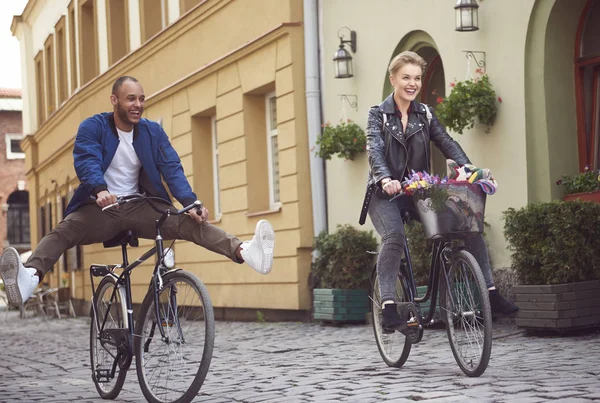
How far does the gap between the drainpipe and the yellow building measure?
0.13m

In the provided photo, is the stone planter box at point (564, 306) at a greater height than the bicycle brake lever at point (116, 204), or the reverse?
the bicycle brake lever at point (116, 204)

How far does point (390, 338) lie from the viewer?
7637mm

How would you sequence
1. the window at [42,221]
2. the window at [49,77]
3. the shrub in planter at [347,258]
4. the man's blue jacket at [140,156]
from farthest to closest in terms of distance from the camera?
1. the window at [42,221]
2. the window at [49,77]
3. the shrub in planter at [347,258]
4. the man's blue jacket at [140,156]

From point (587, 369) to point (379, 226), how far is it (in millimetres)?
1512

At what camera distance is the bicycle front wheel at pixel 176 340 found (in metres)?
5.77

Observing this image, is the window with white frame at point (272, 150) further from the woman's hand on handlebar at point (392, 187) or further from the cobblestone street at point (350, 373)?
the woman's hand on handlebar at point (392, 187)

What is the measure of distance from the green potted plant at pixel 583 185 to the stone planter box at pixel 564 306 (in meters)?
1.07

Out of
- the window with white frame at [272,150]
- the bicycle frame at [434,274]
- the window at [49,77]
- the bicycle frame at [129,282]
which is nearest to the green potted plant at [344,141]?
the window with white frame at [272,150]

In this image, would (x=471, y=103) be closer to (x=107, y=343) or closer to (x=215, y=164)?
(x=107, y=343)

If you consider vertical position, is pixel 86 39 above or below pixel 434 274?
above

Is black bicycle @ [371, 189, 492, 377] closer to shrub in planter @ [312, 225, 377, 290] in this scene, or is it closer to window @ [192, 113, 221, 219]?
shrub in planter @ [312, 225, 377, 290]

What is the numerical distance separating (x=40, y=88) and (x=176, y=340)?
95.3 feet

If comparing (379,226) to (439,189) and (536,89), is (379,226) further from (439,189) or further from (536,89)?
(536,89)

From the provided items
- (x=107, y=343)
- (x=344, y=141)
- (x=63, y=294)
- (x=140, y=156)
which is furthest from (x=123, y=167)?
(x=63, y=294)
